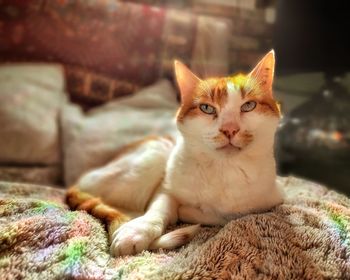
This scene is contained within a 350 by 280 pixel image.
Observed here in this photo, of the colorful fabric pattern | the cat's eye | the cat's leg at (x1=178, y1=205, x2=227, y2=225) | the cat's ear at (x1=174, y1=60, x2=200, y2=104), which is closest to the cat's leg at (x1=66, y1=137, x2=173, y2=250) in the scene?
the cat's leg at (x1=178, y1=205, x2=227, y2=225)

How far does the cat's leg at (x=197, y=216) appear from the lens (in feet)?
3.09

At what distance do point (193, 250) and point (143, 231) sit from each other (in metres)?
0.12

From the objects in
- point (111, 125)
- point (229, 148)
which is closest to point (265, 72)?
point (229, 148)

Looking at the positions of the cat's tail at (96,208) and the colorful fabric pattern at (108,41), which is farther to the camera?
the colorful fabric pattern at (108,41)

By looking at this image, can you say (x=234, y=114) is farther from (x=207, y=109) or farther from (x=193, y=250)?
(x=193, y=250)

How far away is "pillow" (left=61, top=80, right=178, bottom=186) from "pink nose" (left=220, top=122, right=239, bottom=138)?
2.31ft

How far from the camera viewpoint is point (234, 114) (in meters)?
0.86

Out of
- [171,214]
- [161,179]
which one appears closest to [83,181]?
[161,179]

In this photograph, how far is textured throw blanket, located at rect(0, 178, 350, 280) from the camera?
27.4 inches

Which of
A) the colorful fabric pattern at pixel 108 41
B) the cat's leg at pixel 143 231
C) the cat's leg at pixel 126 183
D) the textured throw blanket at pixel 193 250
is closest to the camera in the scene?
the textured throw blanket at pixel 193 250

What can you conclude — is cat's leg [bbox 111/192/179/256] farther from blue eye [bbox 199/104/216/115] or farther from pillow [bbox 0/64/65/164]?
pillow [bbox 0/64/65/164]

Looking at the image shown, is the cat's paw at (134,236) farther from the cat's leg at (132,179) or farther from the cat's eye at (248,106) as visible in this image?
the cat's eye at (248,106)

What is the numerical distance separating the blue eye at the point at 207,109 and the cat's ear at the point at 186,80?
6cm

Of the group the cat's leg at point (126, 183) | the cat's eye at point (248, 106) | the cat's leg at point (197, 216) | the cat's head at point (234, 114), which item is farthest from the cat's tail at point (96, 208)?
the cat's eye at point (248, 106)
